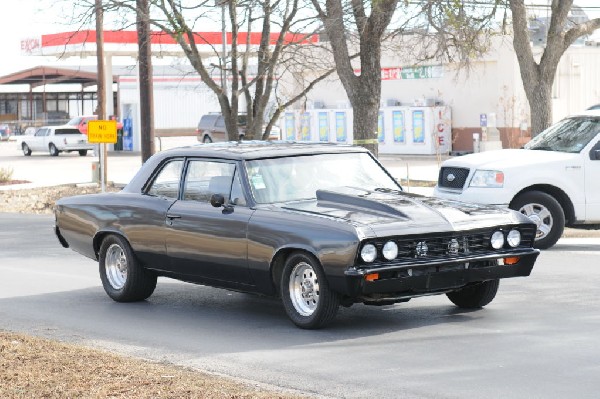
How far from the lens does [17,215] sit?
24.6 meters

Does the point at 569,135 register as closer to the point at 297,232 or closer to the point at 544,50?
the point at 297,232

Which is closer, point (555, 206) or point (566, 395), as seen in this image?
point (566, 395)

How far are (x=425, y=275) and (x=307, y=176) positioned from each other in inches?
65.3

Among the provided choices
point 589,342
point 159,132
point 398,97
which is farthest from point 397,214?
point 159,132

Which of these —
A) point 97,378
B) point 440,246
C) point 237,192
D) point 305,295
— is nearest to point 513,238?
point 440,246

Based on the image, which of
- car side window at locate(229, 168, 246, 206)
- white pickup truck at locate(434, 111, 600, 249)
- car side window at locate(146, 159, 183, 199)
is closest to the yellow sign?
white pickup truck at locate(434, 111, 600, 249)

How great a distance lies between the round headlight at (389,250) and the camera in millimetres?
9117

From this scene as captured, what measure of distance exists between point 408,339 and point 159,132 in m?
55.8

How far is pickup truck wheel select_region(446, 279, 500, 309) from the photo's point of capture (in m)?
10.4

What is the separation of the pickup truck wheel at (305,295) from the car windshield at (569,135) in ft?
23.5

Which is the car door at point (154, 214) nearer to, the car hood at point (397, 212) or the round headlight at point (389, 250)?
the car hood at point (397, 212)

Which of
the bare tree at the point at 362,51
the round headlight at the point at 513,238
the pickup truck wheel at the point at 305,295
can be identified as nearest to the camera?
the pickup truck wheel at the point at 305,295

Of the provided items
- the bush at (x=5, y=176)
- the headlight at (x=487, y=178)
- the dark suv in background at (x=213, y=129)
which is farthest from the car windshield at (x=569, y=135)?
the dark suv in background at (x=213, y=129)

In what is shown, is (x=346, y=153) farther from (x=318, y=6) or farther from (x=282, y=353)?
(x=318, y=6)
